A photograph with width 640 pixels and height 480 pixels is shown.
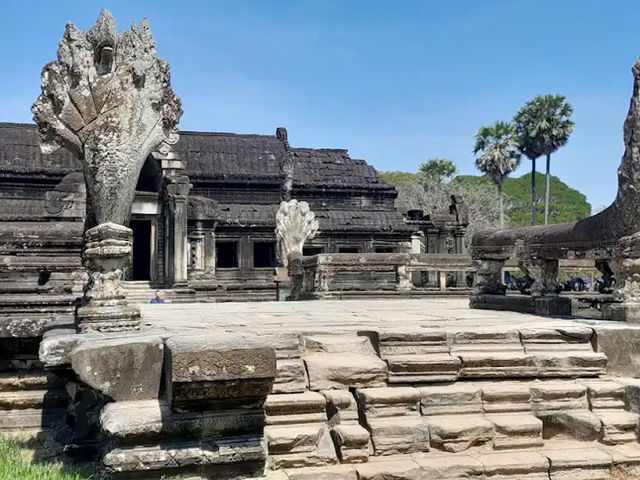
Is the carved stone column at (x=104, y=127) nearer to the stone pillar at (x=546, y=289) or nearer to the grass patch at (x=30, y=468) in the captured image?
the grass patch at (x=30, y=468)

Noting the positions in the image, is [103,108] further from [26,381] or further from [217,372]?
[217,372]

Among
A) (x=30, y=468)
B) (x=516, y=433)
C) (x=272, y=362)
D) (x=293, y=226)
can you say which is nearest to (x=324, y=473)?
(x=272, y=362)

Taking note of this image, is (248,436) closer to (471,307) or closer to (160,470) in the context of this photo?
(160,470)

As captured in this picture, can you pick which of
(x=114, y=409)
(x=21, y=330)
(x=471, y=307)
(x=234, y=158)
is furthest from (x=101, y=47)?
(x=234, y=158)

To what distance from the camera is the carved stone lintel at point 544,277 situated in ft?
24.9

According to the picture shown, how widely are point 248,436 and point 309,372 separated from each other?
76cm

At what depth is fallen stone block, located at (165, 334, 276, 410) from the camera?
3.90 meters

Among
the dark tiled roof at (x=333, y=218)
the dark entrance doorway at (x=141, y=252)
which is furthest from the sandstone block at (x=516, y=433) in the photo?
the dark entrance doorway at (x=141, y=252)

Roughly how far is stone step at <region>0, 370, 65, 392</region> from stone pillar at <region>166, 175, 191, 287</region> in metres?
16.3

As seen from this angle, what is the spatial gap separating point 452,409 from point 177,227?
19039 mm

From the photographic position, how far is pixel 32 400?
5.99 meters

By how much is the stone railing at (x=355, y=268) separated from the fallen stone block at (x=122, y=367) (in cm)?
977

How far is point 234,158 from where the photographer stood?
30.1 m

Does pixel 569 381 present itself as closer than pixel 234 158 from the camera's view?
Yes
